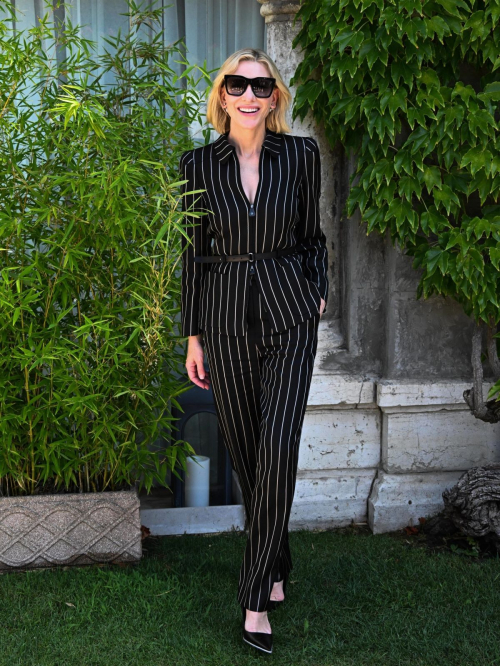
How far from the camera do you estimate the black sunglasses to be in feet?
8.36

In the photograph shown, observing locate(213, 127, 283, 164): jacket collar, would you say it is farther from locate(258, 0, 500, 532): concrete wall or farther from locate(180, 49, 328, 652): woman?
locate(258, 0, 500, 532): concrete wall

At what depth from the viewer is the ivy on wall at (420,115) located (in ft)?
10.5

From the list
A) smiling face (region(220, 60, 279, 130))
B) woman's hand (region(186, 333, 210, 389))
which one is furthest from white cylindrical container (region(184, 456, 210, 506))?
smiling face (region(220, 60, 279, 130))

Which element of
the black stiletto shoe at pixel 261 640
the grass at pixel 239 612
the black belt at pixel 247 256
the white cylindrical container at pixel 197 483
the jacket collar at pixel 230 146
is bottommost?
the grass at pixel 239 612

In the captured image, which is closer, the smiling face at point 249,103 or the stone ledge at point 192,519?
the smiling face at point 249,103

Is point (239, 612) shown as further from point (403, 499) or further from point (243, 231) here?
point (243, 231)

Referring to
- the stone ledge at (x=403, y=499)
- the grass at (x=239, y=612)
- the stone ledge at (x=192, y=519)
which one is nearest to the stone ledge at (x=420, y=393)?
the stone ledge at (x=403, y=499)

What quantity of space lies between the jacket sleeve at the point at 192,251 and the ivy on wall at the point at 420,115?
3.04 ft

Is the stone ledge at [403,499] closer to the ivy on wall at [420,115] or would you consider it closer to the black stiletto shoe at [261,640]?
the ivy on wall at [420,115]

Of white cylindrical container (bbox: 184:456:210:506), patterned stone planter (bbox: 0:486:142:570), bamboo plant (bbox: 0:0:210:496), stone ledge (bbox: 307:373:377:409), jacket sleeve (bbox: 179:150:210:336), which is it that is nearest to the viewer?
jacket sleeve (bbox: 179:150:210:336)

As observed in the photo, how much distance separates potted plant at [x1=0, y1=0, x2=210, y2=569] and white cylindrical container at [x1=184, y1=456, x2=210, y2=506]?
20.1 inches

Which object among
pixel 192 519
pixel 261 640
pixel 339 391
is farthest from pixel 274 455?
pixel 192 519

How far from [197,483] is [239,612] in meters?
1.07

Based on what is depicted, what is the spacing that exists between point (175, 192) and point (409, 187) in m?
1.07
